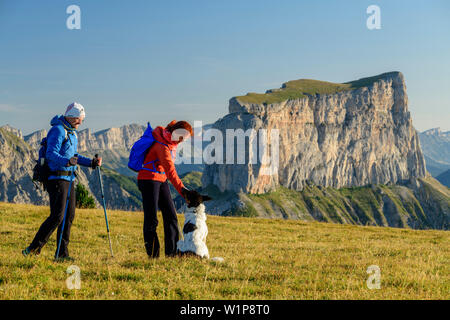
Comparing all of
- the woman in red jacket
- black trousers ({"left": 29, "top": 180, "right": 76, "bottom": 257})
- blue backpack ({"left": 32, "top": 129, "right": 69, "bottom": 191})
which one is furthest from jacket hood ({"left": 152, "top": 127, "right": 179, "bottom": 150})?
black trousers ({"left": 29, "top": 180, "right": 76, "bottom": 257})

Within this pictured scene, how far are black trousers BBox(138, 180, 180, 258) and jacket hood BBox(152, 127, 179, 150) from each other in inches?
38.4

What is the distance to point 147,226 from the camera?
30.1 ft

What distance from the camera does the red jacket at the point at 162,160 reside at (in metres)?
8.70

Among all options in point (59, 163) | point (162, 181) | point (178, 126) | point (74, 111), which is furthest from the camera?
point (162, 181)

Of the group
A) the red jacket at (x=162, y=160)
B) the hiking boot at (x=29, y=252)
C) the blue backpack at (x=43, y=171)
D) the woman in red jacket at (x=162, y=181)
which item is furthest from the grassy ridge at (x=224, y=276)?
the red jacket at (x=162, y=160)

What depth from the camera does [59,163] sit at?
866 cm

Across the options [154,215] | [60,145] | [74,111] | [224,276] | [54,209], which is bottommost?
[224,276]

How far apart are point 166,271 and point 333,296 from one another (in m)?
3.20

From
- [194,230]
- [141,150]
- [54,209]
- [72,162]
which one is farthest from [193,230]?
[54,209]

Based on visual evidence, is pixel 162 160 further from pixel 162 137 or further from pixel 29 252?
pixel 29 252

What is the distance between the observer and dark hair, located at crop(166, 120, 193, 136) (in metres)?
8.68

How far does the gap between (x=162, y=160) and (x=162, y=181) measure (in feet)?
2.19

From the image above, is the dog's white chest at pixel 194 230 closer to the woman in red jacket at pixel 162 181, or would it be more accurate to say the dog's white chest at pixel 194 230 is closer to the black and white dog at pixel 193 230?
the black and white dog at pixel 193 230
